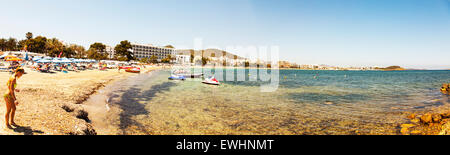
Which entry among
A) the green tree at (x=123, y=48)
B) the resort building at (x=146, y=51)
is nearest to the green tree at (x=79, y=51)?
the green tree at (x=123, y=48)

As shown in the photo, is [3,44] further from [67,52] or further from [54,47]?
[67,52]

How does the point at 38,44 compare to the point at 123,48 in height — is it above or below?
below

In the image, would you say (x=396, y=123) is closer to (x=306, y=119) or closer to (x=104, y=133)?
(x=306, y=119)

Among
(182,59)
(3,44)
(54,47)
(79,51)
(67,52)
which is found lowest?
(67,52)

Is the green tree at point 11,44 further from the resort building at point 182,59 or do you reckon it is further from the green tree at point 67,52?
the resort building at point 182,59

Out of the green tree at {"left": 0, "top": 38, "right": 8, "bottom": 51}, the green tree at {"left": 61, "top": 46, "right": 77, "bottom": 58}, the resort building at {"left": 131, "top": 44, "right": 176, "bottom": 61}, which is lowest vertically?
the green tree at {"left": 61, "top": 46, "right": 77, "bottom": 58}

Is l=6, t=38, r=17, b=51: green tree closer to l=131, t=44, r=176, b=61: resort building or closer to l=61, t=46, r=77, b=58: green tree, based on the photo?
l=61, t=46, r=77, b=58: green tree

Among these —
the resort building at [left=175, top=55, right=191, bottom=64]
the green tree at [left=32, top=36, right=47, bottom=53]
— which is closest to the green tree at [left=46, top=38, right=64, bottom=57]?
the green tree at [left=32, top=36, right=47, bottom=53]

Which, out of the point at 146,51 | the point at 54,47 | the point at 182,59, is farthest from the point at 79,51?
the point at 182,59

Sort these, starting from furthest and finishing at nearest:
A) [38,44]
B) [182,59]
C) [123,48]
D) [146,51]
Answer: [182,59]
[146,51]
[123,48]
[38,44]

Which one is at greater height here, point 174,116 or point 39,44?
point 39,44
